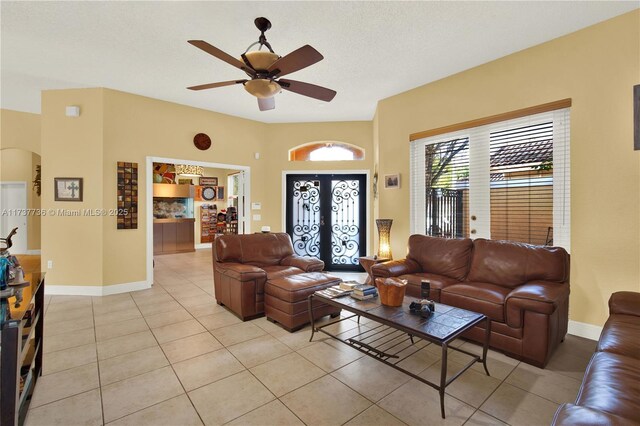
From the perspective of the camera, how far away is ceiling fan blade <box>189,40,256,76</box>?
2090 mm

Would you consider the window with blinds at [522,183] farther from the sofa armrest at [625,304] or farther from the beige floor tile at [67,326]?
the beige floor tile at [67,326]

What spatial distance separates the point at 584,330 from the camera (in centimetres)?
295

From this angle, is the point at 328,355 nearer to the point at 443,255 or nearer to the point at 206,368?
the point at 206,368

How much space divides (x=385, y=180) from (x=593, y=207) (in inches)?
103

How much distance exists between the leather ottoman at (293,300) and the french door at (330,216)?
264cm

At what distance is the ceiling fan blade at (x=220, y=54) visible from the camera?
2.09 m

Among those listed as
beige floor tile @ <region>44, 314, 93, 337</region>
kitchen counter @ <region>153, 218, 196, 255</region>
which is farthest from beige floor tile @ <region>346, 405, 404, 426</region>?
kitchen counter @ <region>153, 218, 196, 255</region>

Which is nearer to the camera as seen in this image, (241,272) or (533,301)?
(533,301)

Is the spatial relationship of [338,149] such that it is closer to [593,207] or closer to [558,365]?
[593,207]

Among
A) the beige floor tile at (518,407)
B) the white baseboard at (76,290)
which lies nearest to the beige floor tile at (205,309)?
the white baseboard at (76,290)

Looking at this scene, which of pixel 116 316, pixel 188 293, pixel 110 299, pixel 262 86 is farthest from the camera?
pixel 188 293

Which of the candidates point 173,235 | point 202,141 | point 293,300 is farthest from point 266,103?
point 173,235

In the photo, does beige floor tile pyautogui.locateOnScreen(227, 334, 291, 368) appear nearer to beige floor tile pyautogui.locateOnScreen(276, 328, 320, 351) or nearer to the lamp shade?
beige floor tile pyautogui.locateOnScreen(276, 328, 320, 351)

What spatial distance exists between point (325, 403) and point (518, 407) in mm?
1291
